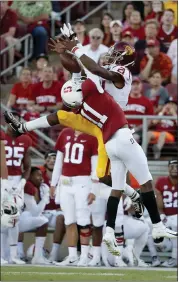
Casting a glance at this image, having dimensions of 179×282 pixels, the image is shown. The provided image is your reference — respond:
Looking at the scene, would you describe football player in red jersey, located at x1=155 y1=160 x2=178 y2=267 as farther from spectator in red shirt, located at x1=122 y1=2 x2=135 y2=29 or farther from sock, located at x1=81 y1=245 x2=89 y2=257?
spectator in red shirt, located at x1=122 y1=2 x2=135 y2=29

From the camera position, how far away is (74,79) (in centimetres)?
1051

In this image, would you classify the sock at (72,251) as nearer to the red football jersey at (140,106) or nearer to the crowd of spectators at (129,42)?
the crowd of spectators at (129,42)

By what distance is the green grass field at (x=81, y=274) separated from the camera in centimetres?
1102

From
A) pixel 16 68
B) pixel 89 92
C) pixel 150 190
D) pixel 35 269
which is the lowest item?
pixel 35 269

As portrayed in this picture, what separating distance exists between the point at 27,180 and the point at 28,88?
2.24m

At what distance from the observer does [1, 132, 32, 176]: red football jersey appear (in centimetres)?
Answer: 1373

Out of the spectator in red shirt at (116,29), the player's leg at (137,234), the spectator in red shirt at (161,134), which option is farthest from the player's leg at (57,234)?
the spectator in red shirt at (116,29)

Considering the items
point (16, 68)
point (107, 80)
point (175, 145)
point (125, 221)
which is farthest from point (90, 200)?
point (16, 68)

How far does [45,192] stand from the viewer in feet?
45.7

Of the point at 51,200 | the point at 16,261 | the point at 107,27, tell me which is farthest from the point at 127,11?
the point at 16,261

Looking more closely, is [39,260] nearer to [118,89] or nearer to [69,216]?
[69,216]

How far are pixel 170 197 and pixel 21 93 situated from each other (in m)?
2.99

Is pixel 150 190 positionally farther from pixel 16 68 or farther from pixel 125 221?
pixel 16 68

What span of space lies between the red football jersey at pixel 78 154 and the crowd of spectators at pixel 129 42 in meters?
1.49
